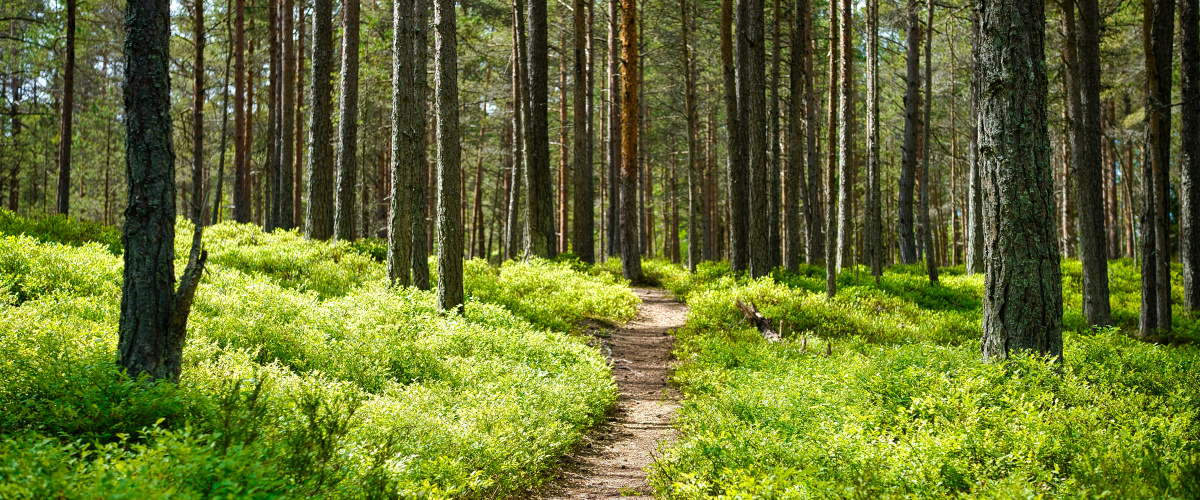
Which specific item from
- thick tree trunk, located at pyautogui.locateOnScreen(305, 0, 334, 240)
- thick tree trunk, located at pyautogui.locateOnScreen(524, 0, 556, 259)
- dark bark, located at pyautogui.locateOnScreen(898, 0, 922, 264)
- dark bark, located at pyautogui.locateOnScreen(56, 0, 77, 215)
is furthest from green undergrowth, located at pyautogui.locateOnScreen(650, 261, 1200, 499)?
dark bark, located at pyautogui.locateOnScreen(56, 0, 77, 215)

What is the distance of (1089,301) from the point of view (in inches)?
469

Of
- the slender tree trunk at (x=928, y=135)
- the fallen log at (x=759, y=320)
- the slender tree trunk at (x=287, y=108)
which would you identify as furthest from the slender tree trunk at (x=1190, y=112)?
the slender tree trunk at (x=287, y=108)

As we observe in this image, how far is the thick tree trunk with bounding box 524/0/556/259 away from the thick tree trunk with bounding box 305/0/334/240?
4730 mm

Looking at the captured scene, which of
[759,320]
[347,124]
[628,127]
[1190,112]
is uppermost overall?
[628,127]

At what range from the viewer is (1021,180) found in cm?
611

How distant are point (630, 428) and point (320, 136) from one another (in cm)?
1142

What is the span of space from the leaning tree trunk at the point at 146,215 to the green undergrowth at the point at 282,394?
14.2 inches

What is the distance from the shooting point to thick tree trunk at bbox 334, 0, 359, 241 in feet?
46.9

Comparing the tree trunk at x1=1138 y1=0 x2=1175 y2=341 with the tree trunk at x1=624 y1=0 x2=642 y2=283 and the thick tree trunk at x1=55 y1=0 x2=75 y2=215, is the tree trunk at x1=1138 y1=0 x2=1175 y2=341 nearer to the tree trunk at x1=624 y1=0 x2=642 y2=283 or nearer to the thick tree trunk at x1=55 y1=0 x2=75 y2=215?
the tree trunk at x1=624 y1=0 x2=642 y2=283

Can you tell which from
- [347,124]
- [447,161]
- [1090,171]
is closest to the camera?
[447,161]

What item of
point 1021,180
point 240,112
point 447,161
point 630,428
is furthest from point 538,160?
point 1021,180

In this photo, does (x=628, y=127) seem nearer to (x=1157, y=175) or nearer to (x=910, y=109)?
(x=910, y=109)

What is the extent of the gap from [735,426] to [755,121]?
11611 mm

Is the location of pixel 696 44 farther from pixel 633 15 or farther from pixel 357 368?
pixel 357 368
